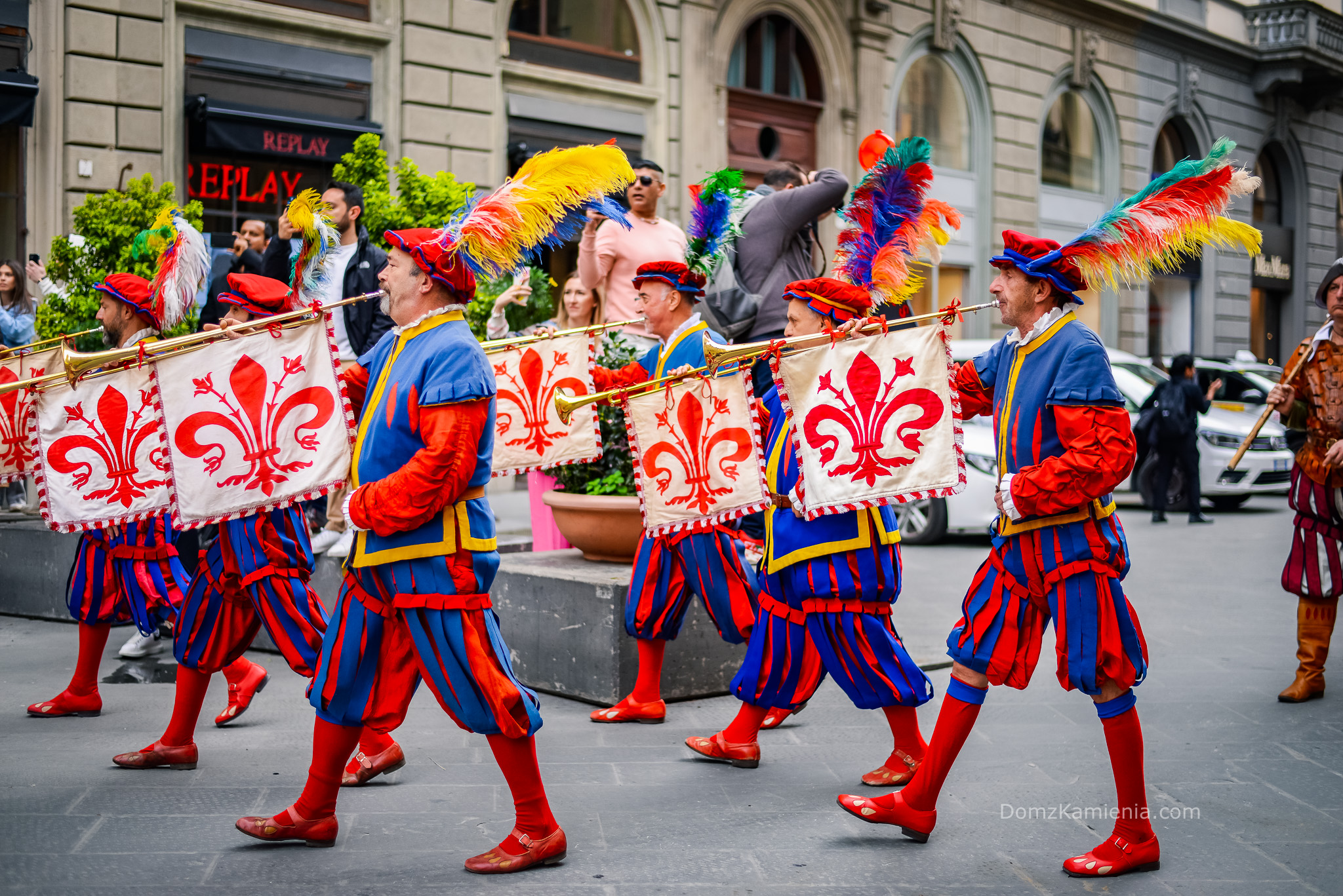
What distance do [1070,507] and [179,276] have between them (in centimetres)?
380

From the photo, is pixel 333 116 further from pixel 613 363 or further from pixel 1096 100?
pixel 1096 100

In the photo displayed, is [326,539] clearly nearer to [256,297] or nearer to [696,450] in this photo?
[256,297]

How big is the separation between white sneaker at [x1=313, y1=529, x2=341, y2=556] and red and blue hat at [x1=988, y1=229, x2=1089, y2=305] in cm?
456

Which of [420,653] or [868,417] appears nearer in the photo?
[420,653]

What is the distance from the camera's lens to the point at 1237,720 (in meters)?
5.81

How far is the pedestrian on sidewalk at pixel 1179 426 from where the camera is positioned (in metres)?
13.6

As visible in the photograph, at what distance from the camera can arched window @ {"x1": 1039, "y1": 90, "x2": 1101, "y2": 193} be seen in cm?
2419

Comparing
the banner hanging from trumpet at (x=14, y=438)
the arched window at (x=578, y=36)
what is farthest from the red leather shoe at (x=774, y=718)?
the arched window at (x=578, y=36)

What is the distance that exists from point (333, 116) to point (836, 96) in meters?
8.37

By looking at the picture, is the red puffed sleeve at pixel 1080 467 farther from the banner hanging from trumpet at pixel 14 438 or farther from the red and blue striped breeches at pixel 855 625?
the banner hanging from trumpet at pixel 14 438

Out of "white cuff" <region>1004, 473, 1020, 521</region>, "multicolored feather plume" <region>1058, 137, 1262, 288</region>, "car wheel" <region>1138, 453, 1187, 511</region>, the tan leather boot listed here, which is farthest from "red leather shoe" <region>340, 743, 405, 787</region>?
"car wheel" <region>1138, 453, 1187, 511</region>

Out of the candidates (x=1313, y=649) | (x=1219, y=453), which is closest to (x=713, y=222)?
(x=1313, y=649)

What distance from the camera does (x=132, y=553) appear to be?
218 inches
